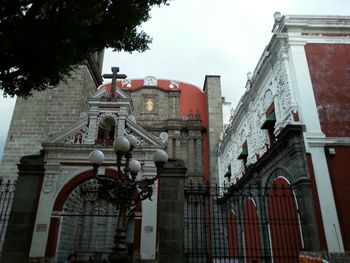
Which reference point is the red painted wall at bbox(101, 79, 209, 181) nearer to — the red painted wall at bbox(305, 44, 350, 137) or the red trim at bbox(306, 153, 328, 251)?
the red painted wall at bbox(305, 44, 350, 137)

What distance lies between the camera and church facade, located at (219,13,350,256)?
319 inches

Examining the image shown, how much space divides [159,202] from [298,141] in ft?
14.9

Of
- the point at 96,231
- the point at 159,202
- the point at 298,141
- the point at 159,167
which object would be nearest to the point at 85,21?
the point at 159,167

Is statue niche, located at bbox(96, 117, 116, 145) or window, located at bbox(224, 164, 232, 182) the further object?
window, located at bbox(224, 164, 232, 182)

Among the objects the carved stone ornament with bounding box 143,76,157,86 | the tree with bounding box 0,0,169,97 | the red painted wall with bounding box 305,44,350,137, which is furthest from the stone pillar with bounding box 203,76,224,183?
the tree with bounding box 0,0,169,97

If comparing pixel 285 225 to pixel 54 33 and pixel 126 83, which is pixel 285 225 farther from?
pixel 126 83

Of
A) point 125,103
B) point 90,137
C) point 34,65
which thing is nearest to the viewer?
point 34,65

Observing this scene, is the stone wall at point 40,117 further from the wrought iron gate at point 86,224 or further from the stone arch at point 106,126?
the stone arch at point 106,126

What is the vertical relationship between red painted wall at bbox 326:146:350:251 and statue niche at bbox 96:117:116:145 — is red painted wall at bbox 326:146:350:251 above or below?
below

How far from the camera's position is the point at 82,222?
1191cm

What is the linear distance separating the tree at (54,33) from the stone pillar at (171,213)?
337 cm

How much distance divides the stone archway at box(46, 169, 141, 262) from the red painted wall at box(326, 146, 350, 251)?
5.43 m

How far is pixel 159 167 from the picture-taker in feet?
A: 18.6

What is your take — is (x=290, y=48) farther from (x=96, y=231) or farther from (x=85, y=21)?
(x=96, y=231)
